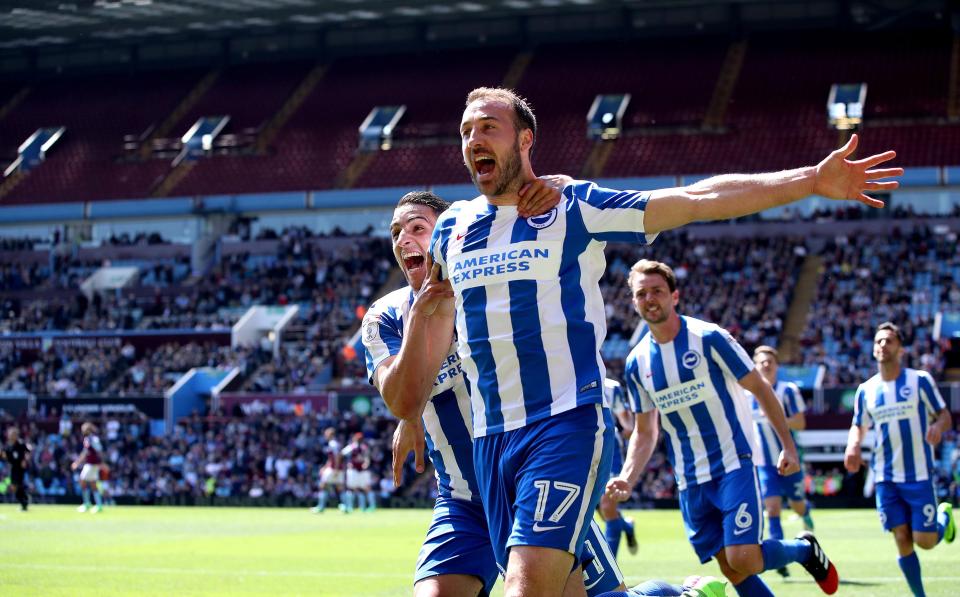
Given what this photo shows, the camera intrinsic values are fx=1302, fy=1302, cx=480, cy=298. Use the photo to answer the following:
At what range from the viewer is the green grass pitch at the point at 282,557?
1316 centimetres

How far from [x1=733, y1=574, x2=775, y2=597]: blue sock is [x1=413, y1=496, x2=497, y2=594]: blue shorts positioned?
9.85 ft

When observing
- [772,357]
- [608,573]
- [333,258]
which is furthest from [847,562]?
[333,258]

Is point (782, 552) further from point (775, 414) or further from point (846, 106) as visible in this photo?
point (846, 106)

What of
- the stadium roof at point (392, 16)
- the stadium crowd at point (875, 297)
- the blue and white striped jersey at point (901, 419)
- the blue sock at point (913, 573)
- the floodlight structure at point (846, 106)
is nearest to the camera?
the blue sock at point (913, 573)

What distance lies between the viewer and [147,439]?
41250mm

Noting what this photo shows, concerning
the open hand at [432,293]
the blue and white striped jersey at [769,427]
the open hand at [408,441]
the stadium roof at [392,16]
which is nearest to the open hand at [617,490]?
the open hand at [408,441]

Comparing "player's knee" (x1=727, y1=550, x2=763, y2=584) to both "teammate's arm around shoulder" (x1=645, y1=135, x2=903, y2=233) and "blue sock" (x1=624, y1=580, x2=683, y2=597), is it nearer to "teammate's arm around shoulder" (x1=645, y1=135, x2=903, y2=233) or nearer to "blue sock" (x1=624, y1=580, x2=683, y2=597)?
"blue sock" (x1=624, y1=580, x2=683, y2=597)

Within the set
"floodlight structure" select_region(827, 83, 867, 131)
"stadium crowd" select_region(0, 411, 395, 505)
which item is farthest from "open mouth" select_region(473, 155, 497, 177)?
"floodlight structure" select_region(827, 83, 867, 131)

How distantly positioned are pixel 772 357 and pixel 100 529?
13.8 meters

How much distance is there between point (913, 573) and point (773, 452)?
556 cm

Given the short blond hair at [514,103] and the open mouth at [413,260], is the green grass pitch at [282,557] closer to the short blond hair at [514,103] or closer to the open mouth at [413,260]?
the open mouth at [413,260]

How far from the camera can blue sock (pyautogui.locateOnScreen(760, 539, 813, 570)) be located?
9.00 m

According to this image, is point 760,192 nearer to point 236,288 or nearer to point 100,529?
point 100,529

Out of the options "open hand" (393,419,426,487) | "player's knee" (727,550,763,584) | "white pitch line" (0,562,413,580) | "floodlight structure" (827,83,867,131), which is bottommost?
"white pitch line" (0,562,413,580)
